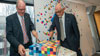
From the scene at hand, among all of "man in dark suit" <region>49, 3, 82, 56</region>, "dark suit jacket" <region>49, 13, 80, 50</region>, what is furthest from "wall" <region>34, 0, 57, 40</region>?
"dark suit jacket" <region>49, 13, 80, 50</region>

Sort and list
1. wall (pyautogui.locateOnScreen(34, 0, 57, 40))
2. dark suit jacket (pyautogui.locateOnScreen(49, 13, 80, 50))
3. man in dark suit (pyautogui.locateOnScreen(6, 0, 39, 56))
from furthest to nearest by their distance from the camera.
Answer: wall (pyautogui.locateOnScreen(34, 0, 57, 40)) → dark suit jacket (pyautogui.locateOnScreen(49, 13, 80, 50)) → man in dark suit (pyautogui.locateOnScreen(6, 0, 39, 56))

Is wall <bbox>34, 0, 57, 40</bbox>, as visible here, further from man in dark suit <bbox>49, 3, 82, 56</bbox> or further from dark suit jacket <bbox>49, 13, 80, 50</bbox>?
dark suit jacket <bbox>49, 13, 80, 50</bbox>

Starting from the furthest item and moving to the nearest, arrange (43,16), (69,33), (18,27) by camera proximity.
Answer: (43,16) < (69,33) < (18,27)

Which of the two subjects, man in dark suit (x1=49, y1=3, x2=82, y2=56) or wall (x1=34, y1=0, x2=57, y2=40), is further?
wall (x1=34, y1=0, x2=57, y2=40)

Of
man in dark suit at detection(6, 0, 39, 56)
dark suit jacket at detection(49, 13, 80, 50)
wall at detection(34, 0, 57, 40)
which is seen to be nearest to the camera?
man in dark suit at detection(6, 0, 39, 56)

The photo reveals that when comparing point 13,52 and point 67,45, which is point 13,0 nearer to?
point 13,52

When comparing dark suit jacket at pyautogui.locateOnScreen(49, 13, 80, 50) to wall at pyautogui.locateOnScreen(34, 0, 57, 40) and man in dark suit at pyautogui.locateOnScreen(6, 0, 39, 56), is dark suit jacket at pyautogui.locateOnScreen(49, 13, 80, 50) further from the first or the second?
wall at pyautogui.locateOnScreen(34, 0, 57, 40)

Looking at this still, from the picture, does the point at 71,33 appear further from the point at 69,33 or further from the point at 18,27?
the point at 18,27

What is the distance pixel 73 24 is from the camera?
1.76 metres

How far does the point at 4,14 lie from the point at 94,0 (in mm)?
3478

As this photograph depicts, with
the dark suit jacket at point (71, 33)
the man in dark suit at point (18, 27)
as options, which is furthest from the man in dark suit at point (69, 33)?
the man in dark suit at point (18, 27)

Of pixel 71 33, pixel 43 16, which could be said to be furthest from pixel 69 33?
pixel 43 16

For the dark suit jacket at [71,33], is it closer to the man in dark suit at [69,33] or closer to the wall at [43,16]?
the man in dark suit at [69,33]

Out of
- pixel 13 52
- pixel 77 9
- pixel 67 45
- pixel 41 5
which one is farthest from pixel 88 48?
pixel 13 52
